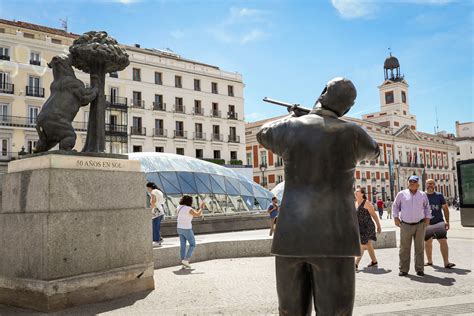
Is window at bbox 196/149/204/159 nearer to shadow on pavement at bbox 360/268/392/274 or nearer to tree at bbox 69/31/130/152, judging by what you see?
shadow on pavement at bbox 360/268/392/274

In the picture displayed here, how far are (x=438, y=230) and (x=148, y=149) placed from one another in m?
37.4

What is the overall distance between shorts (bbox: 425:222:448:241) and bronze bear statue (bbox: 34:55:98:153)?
6276 mm

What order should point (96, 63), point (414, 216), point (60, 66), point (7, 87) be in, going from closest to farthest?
point (60, 66) < point (96, 63) < point (414, 216) < point (7, 87)

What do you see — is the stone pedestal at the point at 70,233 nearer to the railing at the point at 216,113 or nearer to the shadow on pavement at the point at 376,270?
the shadow on pavement at the point at 376,270

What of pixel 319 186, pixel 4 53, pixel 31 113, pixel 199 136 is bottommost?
pixel 319 186

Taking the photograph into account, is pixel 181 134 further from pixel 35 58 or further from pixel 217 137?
pixel 35 58

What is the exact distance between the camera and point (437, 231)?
7777 mm

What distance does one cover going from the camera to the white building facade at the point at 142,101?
36281 mm

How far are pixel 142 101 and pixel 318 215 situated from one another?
4291 cm

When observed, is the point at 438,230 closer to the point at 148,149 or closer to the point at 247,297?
the point at 247,297

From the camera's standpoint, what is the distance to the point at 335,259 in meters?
2.49

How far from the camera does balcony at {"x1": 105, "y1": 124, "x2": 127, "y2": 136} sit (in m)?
40.4

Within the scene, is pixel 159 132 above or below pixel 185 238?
above

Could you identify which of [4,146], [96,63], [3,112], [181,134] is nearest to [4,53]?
[3,112]
